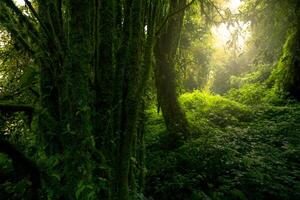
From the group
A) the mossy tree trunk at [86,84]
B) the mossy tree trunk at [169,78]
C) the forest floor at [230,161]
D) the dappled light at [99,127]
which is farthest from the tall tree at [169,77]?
the mossy tree trunk at [86,84]

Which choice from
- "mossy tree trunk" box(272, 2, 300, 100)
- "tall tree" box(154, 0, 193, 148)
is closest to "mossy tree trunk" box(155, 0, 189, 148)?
"tall tree" box(154, 0, 193, 148)

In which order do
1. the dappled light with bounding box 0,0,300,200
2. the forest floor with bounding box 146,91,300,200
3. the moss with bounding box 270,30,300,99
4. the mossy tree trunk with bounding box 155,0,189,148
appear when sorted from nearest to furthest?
1. the dappled light with bounding box 0,0,300,200
2. the forest floor with bounding box 146,91,300,200
3. the mossy tree trunk with bounding box 155,0,189,148
4. the moss with bounding box 270,30,300,99

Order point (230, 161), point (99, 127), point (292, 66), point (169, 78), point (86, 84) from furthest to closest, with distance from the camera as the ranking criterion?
1. point (292, 66)
2. point (169, 78)
3. point (230, 161)
4. point (99, 127)
5. point (86, 84)

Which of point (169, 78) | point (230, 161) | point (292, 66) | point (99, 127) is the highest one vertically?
point (292, 66)

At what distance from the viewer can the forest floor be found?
209 inches

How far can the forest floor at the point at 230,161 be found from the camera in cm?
530

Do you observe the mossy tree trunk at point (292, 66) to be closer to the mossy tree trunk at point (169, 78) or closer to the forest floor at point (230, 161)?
the forest floor at point (230, 161)

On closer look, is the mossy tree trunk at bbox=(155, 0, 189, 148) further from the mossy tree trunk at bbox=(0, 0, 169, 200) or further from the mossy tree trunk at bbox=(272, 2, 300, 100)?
the mossy tree trunk at bbox=(0, 0, 169, 200)

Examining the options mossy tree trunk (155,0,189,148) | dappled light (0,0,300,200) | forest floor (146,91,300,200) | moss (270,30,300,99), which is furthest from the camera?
moss (270,30,300,99)

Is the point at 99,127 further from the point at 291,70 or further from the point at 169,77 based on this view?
the point at 291,70

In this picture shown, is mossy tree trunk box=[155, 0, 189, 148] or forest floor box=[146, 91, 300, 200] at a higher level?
mossy tree trunk box=[155, 0, 189, 148]

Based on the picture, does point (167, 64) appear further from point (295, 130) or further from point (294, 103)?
point (294, 103)

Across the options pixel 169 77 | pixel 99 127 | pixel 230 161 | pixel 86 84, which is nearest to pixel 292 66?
pixel 169 77

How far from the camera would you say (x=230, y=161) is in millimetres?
6020
